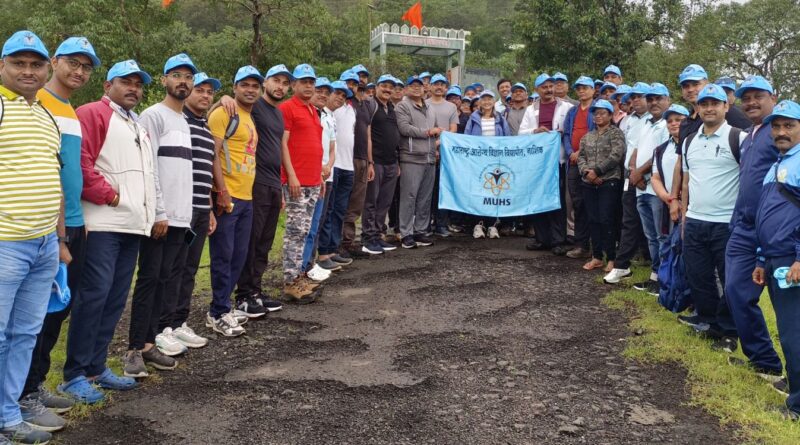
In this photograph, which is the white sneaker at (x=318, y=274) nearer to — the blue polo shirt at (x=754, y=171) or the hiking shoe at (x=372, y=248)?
the hiking shoe at (x=372, y=248)

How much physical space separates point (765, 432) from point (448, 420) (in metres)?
1.80

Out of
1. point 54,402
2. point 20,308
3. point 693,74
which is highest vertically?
point 693,74

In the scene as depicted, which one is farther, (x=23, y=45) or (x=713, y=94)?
(x=713, y=94)

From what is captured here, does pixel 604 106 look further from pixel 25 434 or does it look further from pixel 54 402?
pixel 25 434

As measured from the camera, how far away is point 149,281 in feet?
14.0

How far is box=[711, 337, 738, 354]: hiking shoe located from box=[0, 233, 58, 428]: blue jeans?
15.5 feet

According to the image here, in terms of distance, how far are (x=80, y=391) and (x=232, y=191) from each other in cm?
192

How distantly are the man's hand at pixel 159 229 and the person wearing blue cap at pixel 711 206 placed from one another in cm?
407

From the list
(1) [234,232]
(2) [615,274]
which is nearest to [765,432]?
(2) [615,274]

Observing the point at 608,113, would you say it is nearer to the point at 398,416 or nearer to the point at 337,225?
the point at 337,225

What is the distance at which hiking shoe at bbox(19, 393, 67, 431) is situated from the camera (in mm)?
3379

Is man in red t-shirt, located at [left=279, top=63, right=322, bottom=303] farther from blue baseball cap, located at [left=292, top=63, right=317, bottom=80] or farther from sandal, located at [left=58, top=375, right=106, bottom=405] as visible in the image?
sandal, located at [left=58, top=375, right=106, bottom=405]

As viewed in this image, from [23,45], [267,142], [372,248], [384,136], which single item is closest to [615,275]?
[372,248]

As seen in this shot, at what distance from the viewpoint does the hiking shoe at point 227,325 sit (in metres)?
5.13
